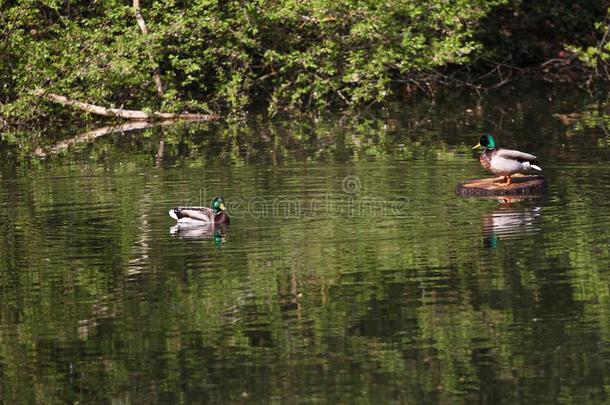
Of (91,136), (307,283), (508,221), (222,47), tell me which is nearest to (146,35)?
(222,47)

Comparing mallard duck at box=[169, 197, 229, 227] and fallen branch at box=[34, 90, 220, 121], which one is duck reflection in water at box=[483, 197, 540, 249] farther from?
fallen branch at box=[34, 90, 220, 121]

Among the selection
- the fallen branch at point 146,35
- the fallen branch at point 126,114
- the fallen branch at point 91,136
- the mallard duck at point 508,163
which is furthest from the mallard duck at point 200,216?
the fallen branch at point 126,114

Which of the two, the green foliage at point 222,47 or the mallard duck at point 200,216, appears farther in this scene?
the green foliage at point 222,47

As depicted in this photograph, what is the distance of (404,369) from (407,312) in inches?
67.2

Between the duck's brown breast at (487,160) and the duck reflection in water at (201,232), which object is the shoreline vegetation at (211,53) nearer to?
the duck's brown breast at (487,160)

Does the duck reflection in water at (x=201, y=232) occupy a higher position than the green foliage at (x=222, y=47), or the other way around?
the green foliage at (x=222, y=47)

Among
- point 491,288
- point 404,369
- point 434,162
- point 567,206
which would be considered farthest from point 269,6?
point 404,369

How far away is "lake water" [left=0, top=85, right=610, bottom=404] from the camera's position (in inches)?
448

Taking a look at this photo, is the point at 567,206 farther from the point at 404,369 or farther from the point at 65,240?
the point at 404,369

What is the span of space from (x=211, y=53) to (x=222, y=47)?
520 millimetres

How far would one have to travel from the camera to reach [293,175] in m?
22.4

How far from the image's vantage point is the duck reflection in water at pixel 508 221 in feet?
54.7

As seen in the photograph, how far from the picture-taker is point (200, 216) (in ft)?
59.2

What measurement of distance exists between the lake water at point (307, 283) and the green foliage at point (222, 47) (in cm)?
750
